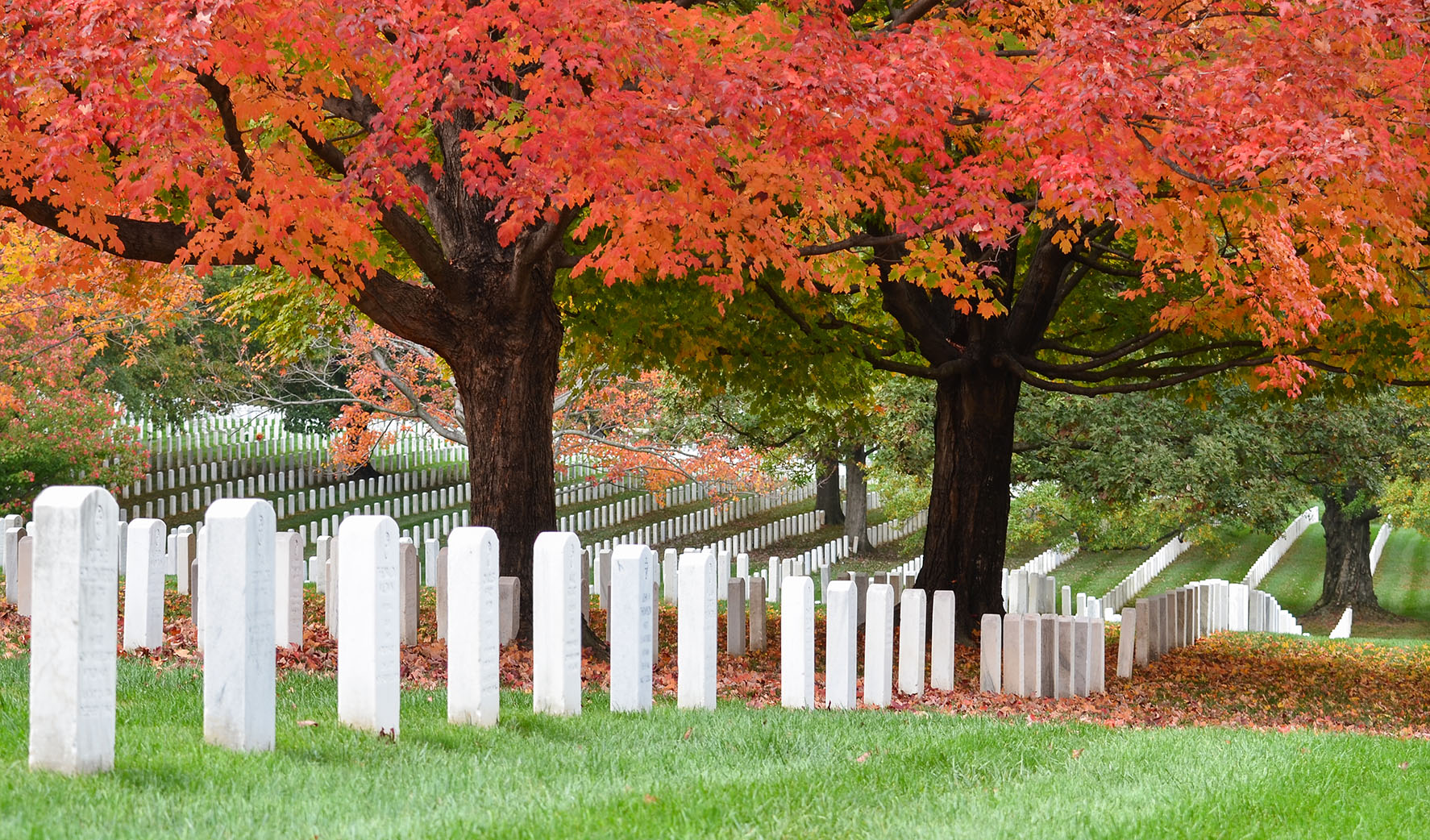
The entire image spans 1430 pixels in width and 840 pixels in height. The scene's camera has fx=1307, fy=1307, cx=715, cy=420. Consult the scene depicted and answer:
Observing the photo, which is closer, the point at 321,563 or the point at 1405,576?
the point at 321,563

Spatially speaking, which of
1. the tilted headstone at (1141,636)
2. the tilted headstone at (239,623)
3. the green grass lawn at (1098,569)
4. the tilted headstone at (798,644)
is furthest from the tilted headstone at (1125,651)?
Answer: the green grass lawn at (1098,569)

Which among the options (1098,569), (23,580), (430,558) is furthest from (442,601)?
(1098,569)

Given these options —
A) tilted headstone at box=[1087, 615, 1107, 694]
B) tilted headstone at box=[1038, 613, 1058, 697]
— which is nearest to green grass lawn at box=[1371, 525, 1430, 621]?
tilted headstone at box=[1087, 615, 1107, 694]

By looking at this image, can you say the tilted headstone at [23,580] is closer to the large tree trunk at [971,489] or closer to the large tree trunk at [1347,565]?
the large tree trunk at [971,489]

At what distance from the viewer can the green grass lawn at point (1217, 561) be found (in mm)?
36094

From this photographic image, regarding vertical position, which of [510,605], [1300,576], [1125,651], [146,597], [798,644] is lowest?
[1300,576]

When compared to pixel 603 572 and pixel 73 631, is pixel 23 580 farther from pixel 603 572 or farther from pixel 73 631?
pixel 73 631

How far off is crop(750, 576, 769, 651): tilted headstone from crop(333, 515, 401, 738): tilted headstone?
709 centimetres

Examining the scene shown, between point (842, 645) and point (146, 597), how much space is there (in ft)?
15.9

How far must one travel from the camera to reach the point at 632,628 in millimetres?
6090

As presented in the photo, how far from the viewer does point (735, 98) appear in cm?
782

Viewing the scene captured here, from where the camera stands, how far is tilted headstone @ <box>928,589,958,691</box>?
9.57 m

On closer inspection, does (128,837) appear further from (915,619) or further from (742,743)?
(915,619)

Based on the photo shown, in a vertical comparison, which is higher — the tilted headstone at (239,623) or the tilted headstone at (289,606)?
the tilted headstone at (239,623)
